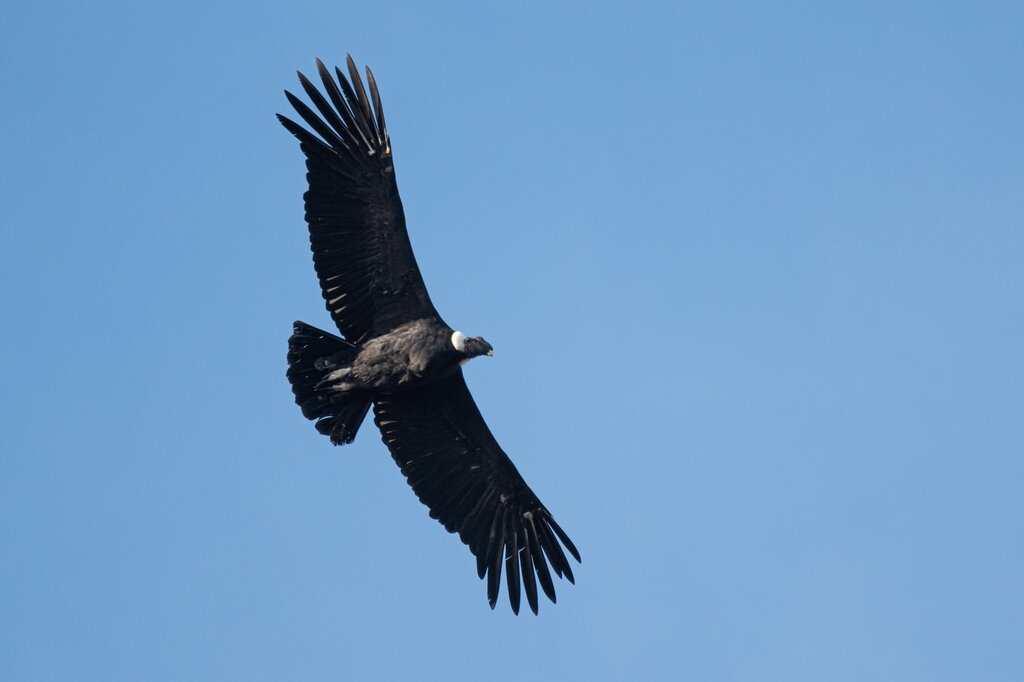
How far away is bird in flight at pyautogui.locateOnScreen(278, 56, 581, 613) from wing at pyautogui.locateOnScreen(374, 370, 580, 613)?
0.06 ft

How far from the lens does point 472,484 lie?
1909 cm

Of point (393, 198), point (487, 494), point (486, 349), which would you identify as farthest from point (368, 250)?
point (487, 494)

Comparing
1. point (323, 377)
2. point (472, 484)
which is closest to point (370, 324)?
point (323, 377)

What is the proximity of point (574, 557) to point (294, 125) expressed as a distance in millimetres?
6300

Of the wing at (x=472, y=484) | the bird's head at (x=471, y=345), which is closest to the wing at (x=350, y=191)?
the bird's head at (x=471, y=345)

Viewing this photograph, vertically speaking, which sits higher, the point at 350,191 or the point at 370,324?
the point at 350,191

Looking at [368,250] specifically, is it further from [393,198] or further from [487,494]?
[487,494]

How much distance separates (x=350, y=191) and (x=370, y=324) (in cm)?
158

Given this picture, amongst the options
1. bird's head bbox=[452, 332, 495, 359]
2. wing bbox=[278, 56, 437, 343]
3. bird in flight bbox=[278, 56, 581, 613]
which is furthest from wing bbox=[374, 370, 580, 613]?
wing bbox=[278, 56, 437, 343]

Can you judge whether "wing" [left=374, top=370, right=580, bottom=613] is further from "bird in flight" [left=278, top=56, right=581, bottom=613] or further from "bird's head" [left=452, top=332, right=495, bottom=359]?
"bird's head" [left=452, top=332, right=495, bottom=359]

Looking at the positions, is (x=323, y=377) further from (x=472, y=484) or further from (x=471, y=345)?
(x=472, y=484)

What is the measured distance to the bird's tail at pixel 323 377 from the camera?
1762 centimetres

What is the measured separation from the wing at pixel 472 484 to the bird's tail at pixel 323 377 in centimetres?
82

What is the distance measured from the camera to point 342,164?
17578 mm
